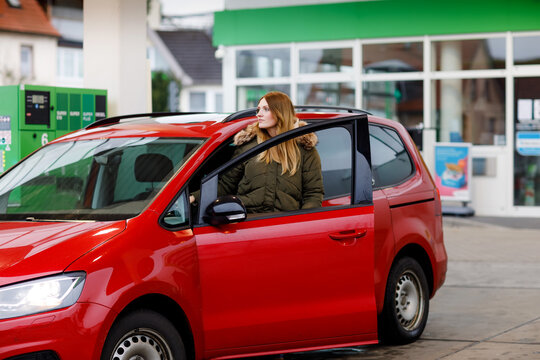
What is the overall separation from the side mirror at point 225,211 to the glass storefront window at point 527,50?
1349cm

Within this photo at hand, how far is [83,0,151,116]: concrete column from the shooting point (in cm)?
1203

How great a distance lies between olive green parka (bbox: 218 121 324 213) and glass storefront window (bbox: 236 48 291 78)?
13.6 metres

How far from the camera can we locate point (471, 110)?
18.4m

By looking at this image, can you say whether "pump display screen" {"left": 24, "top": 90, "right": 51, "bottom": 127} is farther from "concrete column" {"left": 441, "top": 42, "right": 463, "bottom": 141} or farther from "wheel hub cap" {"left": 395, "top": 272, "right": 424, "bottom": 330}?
"concrete column" {"left": 441, "top": 42, "right": 463, "bottom": 141}

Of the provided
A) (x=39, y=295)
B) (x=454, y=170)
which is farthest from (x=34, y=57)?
(x=39, y=295)

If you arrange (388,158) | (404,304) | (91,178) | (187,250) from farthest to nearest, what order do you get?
(388,158)
(404,304)
(91,178)
(187,250)

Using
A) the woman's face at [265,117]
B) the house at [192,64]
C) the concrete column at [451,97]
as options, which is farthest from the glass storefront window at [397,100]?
the house at [192,64]

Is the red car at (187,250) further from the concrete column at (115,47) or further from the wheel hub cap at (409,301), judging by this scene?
the concrete column at (115,47)

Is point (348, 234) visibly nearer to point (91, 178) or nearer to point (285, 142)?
point (285, 142)

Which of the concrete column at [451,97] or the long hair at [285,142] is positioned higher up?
the concrete column at [451,97]

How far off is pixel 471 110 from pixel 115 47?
844 cm

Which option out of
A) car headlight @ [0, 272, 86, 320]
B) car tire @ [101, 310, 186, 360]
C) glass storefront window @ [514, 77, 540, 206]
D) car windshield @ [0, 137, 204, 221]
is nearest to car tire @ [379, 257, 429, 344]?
car windshield @ [0, 137, 204, 221]

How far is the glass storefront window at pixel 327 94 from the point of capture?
1933 centimetres

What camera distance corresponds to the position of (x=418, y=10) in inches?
738
